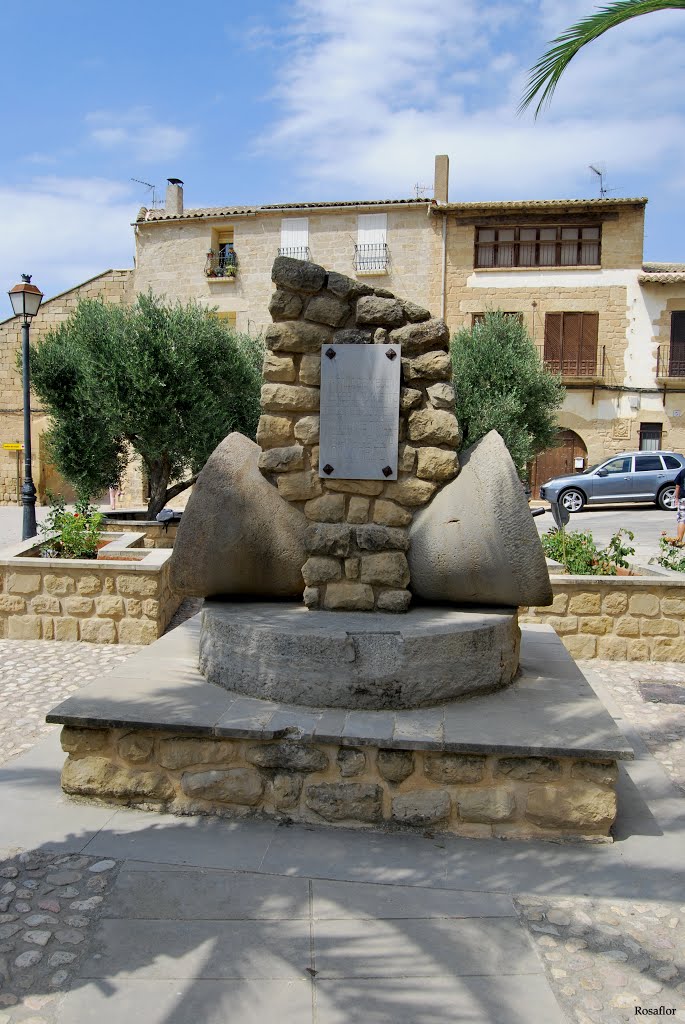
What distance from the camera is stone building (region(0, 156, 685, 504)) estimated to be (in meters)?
23.0

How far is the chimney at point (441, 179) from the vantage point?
23.4m

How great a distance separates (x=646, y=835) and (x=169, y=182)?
86.7ft

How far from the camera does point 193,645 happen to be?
16.5 ft

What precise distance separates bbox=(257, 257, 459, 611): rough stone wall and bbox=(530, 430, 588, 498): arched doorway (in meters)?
20.0

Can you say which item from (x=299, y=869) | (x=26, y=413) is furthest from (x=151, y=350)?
(x=299, y=869)

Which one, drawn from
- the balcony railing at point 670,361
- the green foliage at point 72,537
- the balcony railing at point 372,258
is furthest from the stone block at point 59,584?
the balcony railing at point 670,361

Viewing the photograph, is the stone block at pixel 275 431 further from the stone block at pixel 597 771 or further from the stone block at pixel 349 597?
the stone block at pixel 597 771

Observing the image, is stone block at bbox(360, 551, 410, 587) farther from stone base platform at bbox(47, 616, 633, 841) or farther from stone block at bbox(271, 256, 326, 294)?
stone block at bbox(271, 256, 326, 294)

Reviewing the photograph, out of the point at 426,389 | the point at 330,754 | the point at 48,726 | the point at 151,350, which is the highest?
the point at 151,350

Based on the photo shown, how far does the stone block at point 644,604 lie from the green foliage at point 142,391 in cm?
723

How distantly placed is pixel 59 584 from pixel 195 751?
446 cm

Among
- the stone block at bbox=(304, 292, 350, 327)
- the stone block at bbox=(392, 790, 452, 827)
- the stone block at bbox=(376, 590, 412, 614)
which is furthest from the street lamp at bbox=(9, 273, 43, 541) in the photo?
the stone block at bbox=(392, 790, 452, 827)

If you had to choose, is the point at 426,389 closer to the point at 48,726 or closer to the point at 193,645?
the point at 193,645

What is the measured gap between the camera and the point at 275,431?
177 inches
